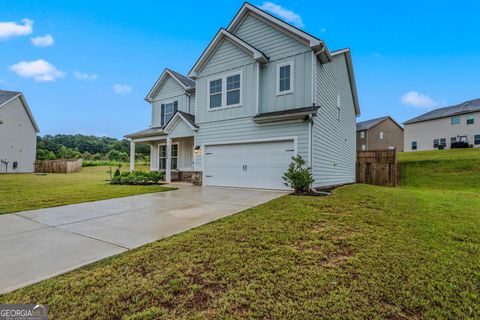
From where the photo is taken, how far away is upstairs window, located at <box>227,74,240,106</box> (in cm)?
1058

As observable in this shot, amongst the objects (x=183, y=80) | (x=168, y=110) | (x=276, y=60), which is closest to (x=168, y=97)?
(x=168, y=110)

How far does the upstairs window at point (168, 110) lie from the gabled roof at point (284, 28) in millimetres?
6134

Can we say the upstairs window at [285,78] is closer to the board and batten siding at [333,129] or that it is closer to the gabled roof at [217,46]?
the gabled roof at [217,46]

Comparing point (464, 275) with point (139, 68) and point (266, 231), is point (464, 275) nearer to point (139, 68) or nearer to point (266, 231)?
point (266, 231)

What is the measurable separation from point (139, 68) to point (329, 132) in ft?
60.1

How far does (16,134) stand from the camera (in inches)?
1003

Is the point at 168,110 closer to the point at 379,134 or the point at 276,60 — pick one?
the point at 276,60

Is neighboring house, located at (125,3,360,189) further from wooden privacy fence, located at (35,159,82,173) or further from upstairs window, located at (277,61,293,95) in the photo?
wooden privacy fence, located at (35,159,82,173)

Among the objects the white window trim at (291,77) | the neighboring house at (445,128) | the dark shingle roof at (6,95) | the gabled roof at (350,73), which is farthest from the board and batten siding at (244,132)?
the neighboring house at (445,128)

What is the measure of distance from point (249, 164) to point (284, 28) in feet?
19.1

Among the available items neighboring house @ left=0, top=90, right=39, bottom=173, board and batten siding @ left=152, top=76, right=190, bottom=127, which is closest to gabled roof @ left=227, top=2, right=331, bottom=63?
board and batten siding @ left=152, top=76, right=190, bottom=127

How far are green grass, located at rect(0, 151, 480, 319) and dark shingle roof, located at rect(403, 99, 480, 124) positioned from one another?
103ft

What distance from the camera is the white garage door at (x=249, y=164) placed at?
31.1ft

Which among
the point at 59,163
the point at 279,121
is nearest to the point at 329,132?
the point at 279,121
